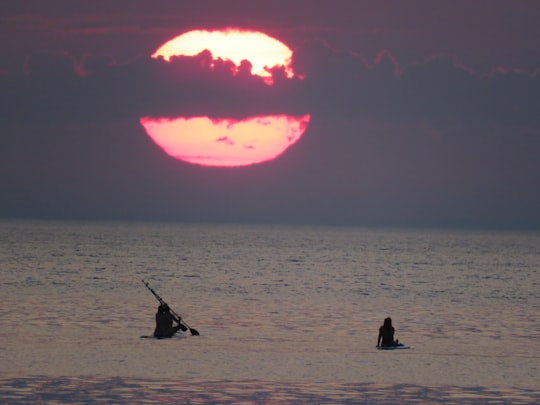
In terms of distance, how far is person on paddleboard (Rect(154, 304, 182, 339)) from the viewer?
39094 millimetres

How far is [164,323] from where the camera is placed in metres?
39.4

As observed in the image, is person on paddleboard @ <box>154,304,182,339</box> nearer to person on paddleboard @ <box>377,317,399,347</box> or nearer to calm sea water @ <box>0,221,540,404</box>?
calm sea water @ <box>0,221,540,404</box>

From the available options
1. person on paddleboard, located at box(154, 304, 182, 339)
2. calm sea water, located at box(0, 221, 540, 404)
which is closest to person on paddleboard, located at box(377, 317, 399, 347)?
calm sea water, located at box(0, 221, 540, 404)

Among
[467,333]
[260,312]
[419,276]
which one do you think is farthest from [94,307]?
[419,276]

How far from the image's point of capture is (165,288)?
7850 cm

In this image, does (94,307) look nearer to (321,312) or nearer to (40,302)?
(40,302)

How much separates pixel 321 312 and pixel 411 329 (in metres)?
9.45

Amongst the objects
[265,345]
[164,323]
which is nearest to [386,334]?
[265,345]

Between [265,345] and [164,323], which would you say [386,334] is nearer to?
[265,345]

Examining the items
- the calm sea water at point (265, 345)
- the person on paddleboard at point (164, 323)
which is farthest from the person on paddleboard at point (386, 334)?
the person on paddleboard at point (164, 323)

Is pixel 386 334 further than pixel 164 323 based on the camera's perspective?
No

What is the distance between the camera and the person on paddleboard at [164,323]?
39.1 meters

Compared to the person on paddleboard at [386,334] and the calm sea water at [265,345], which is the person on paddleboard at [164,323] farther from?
the person on paddleboard at [386,334]

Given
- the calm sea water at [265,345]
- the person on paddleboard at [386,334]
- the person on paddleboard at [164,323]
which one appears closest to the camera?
the calm sea water at [265,345]
